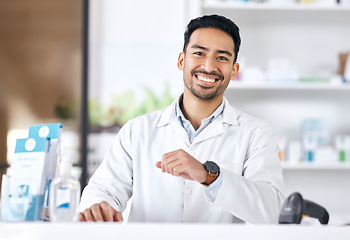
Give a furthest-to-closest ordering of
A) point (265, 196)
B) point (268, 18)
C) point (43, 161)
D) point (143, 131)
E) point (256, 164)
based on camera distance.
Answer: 1. point (268, 18)
2. point (143, 131)
3. point (256, 164)
4. point (265, 196)
5. point (43, 161)

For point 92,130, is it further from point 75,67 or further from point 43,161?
point 43,161

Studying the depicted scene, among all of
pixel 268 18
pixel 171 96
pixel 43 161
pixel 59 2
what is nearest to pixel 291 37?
pixel 268 18

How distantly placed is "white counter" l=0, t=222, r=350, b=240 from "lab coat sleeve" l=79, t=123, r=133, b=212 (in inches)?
25.3

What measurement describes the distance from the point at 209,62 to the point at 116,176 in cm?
53

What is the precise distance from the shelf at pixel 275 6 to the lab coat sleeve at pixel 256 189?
59.9 inches

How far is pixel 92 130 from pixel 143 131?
1659 millimetres

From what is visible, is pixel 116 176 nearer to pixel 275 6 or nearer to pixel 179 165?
pixel 179 165

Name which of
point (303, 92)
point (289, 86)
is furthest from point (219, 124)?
point (303, 92)

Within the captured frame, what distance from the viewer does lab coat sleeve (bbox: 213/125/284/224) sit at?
1.45 m

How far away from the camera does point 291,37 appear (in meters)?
3.38

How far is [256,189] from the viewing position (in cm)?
151

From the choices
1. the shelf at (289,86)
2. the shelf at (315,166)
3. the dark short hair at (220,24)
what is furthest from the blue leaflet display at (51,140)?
the shelf at (315,166)

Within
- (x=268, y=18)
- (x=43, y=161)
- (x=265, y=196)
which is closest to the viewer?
(x=43, y=161)

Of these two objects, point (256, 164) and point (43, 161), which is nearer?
point (43, 161)
